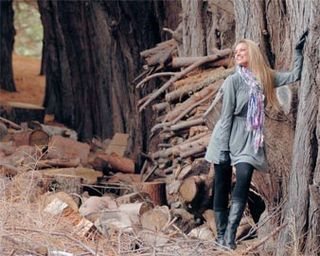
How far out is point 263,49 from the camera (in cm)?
891

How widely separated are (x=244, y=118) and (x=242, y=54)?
56 centimetres

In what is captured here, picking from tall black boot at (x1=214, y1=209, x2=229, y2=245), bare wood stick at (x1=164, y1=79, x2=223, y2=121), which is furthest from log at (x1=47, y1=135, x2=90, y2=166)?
tall black boot at (x1=214, y1=209, x2=229, y2=245)

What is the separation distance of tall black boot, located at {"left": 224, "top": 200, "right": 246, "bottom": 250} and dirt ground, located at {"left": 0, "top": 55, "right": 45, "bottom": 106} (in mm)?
13056

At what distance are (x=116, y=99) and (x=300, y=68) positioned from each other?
27.9 feet

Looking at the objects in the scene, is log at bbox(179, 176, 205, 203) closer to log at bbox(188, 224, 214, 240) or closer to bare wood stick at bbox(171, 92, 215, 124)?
log at bbox(188, 224, 214, 240)

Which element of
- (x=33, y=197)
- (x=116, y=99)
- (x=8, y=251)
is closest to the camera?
(x=8, y=251)

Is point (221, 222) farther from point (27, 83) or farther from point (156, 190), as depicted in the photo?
point (27, 83)

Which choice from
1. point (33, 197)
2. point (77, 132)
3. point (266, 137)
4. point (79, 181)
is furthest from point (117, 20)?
point (266, 137)

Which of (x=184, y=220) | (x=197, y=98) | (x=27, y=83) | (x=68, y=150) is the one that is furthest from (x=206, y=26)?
(x=27, y=83)

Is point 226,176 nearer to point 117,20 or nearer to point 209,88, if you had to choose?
point 209,88

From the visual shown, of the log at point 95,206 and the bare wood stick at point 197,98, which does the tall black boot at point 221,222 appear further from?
the bare wood stick at point 197,98

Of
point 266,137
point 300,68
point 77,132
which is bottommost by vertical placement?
point 77,132

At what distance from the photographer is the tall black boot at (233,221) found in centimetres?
832

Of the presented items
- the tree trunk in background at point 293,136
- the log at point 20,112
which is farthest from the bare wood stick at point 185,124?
the log at point 20,112
